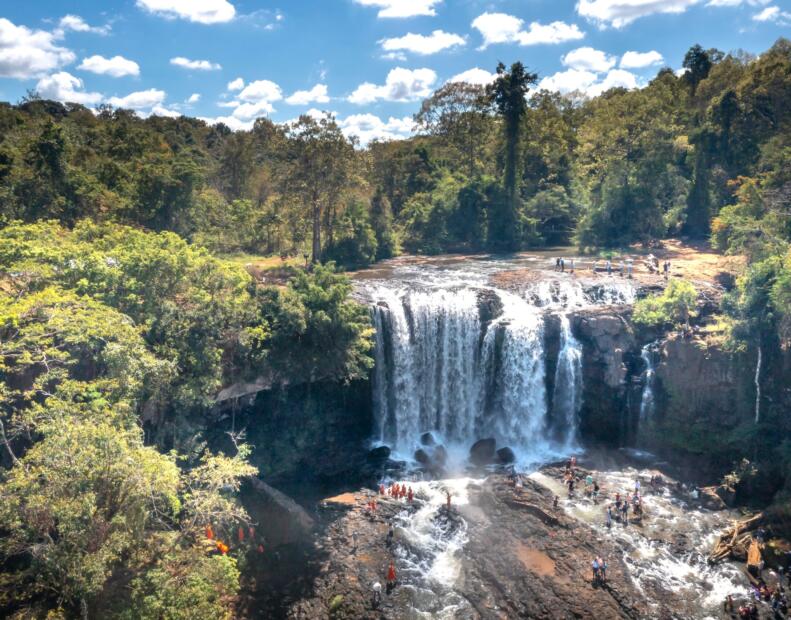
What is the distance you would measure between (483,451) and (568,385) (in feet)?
17.8

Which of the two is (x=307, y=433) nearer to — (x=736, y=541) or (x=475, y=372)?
(x=475, y=372)

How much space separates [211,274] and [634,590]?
62.9ft

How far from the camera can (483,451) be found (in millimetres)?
25906

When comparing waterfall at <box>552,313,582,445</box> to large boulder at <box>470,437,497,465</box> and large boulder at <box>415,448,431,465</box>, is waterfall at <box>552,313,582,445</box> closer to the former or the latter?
large boulder at <box>470,437,497,465</box>

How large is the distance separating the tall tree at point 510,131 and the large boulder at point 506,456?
22866 millimetres

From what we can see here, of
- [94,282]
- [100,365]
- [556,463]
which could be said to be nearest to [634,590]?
[556,463]

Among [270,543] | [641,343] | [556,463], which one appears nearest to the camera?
[270,543]

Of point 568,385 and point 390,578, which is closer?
point 390,578

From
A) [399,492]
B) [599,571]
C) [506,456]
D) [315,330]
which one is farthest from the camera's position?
[506,456]

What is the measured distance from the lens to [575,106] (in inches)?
2756

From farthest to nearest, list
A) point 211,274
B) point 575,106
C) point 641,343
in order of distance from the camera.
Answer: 1. point 575,106
2. point 641,343
3. point 211,274

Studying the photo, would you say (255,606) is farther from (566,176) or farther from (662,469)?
(566,176)

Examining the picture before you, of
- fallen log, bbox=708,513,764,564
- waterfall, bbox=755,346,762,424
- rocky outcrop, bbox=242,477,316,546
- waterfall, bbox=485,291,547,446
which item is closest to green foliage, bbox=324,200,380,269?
waterfall, bbox=485,291,547,446

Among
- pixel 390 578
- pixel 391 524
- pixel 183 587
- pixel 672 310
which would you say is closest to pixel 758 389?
pixel 672 310
